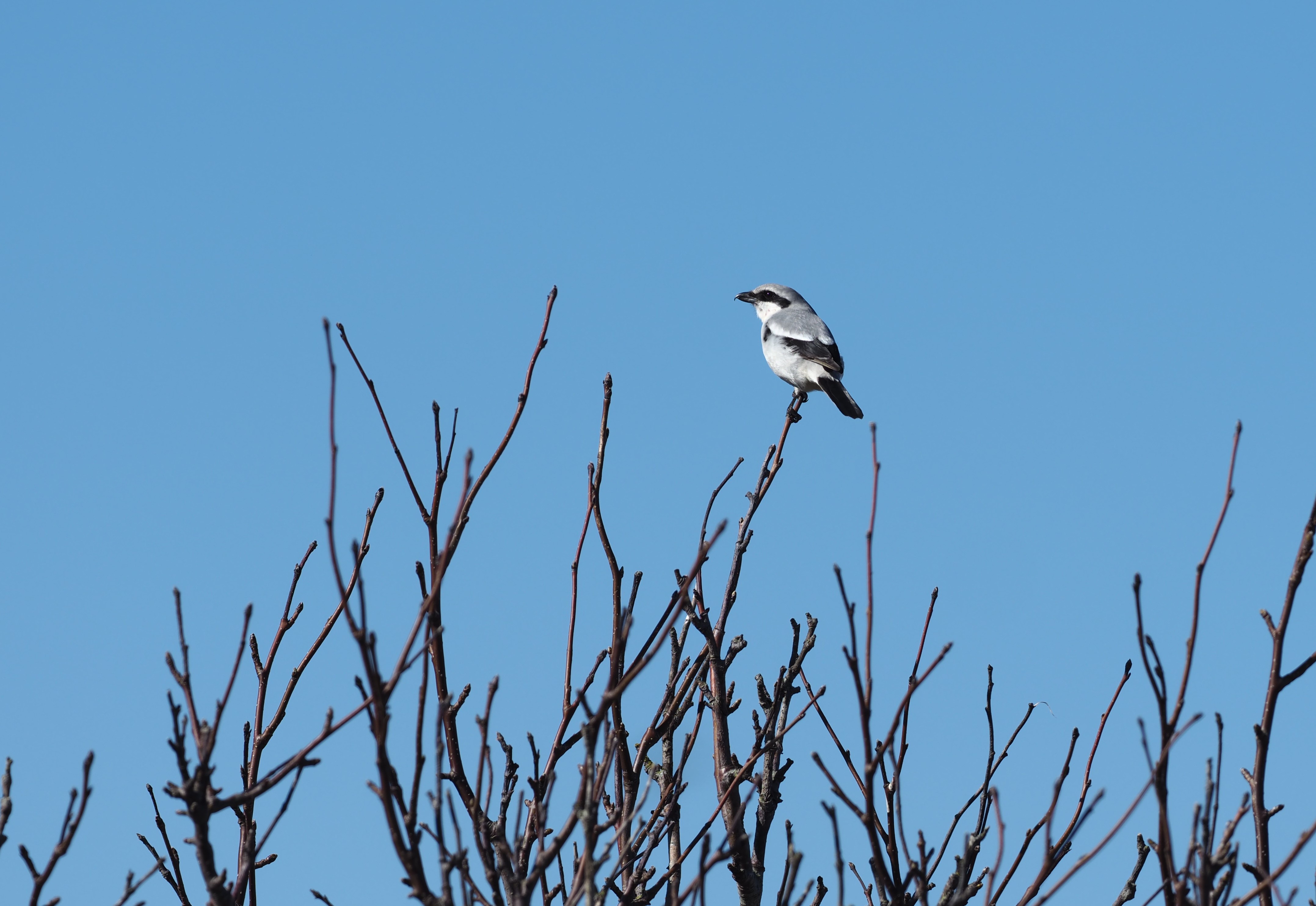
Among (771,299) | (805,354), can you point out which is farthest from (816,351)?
(771,299)

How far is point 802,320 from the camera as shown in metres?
9.64

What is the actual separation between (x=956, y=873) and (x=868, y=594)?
1.08m

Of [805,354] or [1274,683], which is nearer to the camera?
[1274,683]

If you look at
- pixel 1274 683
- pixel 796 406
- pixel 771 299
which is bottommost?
pixel 1274 683

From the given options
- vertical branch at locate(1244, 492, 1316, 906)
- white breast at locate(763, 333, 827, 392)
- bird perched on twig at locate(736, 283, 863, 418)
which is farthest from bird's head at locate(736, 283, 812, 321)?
vertical branch at locate(1244, 492, 1316, 906)

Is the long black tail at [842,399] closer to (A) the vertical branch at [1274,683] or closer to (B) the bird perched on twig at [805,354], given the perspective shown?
(B) the bird perched on twig at [805,354]

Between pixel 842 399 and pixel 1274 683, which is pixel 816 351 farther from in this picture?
pixel 1274 683

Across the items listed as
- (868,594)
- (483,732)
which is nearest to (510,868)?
(483,732)

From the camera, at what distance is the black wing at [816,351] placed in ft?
28.5

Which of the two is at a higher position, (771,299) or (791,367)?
(771,299)

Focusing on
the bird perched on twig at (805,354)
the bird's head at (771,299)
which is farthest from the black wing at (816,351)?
the bird's head at (771,299)

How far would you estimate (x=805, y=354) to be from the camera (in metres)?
8.86

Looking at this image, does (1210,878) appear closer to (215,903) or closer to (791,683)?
(791,683)

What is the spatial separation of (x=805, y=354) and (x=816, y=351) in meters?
0.08
